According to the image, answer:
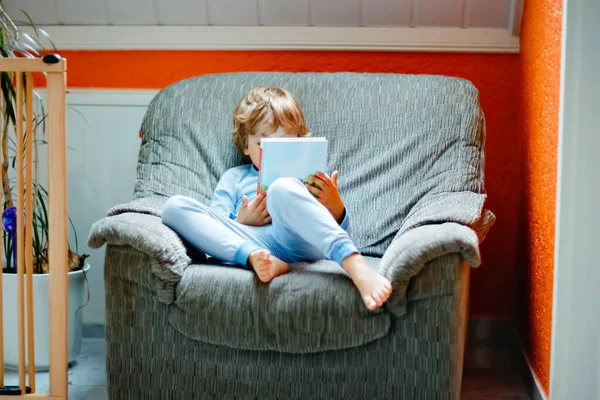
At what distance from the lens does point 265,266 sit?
1.55 meters

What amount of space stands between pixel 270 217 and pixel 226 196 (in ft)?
0.55

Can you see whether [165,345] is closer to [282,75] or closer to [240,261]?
[240,261]

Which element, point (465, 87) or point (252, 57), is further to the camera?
point (252, 57)

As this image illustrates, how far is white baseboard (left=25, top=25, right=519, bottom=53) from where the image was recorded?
234cm

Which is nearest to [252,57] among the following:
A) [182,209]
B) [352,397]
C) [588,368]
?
[182,209]

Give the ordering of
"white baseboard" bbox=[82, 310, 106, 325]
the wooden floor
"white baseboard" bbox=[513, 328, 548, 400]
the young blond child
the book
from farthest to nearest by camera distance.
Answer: "white baseboard" bbox=[82, 310, 106, 325] → the wooden floor → "white baseboard" bbox=[513, 328, 548, 400] → the book → the young blond child

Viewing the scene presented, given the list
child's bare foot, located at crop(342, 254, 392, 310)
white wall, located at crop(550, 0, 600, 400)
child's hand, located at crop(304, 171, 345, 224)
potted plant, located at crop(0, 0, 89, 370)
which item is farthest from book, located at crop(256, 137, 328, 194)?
potted plant, located at crop(0, 0, 89, 370)

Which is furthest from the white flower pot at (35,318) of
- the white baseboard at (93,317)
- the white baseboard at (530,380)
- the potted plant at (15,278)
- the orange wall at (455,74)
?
the white baseboard at (530,380)

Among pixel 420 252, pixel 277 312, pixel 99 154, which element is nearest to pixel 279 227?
pixel 277 312

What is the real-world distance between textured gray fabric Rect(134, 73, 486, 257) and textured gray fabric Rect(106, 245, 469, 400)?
1.27 ft

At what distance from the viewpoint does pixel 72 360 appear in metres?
2.17

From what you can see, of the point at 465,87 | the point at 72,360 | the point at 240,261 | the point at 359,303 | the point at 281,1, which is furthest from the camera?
the point at 281,1

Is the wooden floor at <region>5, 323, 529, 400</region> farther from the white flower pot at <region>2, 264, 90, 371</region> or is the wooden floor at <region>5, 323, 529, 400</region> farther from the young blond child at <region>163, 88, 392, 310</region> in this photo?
the young blond child at <region>163, 88, 392, 310</region>

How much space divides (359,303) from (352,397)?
0.22 m
